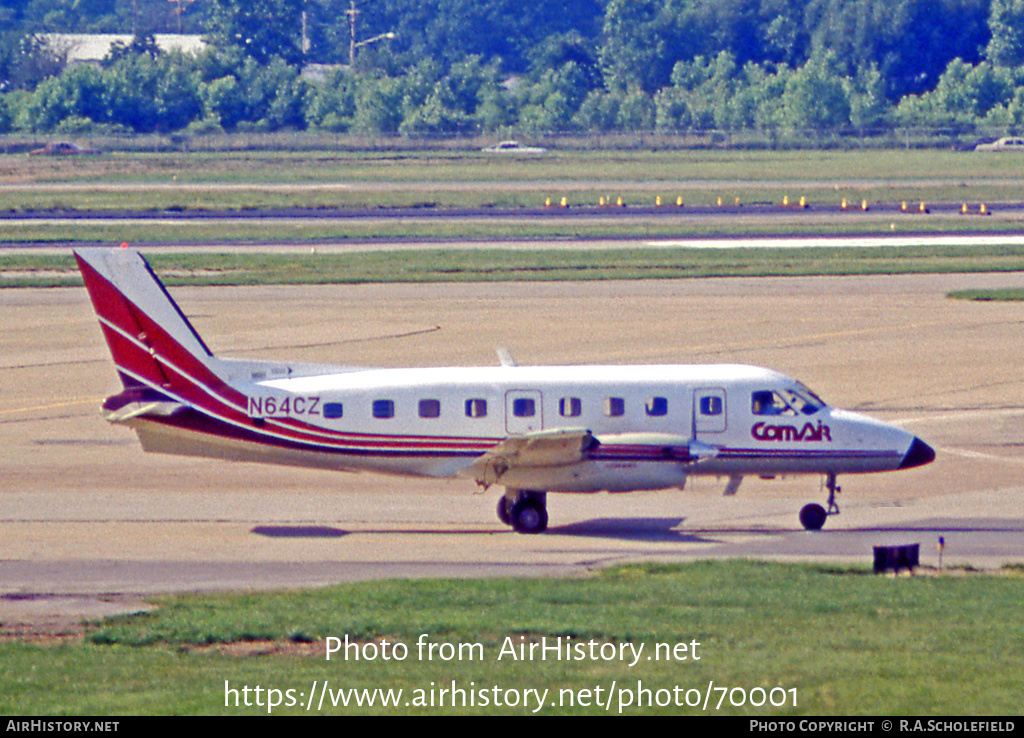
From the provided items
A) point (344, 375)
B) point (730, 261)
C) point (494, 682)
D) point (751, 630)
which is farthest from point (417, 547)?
point (730, 261)

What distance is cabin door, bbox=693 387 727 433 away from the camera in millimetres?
26875

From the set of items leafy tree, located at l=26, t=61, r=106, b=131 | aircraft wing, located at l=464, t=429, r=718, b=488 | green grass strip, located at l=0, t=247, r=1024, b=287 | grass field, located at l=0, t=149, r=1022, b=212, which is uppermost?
leafy tree, located at l=26, t=61, r=106, b=131

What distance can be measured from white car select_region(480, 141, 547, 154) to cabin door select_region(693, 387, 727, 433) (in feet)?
429

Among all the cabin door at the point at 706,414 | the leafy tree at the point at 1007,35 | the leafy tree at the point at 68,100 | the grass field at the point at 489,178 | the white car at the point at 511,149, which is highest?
the leafy tree at the point at 1007,35

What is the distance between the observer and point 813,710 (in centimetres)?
1345

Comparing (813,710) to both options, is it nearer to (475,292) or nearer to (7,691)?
(7,691)

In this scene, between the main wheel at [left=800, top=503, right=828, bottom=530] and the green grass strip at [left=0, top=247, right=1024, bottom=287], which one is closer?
the main wheel at [left=800, top=503, right=828, bottom=530]

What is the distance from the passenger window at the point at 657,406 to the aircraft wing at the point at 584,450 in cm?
43

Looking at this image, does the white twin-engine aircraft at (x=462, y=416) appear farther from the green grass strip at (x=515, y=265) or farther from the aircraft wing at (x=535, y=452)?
the green grass strip at (x=515, y=265)

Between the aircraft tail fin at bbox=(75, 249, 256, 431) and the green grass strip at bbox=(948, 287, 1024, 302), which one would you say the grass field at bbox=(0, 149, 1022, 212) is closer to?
the green grass strip at bbox=(948, 287, 1024, 302)

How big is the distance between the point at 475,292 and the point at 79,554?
3810cm

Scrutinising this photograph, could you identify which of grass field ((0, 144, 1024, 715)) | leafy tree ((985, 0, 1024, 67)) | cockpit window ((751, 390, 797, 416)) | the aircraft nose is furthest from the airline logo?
leafy tree ((985, 0, 1024, 67))

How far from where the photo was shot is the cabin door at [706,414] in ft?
88.2

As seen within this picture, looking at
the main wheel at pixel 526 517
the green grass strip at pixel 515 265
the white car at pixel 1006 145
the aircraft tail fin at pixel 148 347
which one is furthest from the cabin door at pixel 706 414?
the white car at pixel 1006 145
